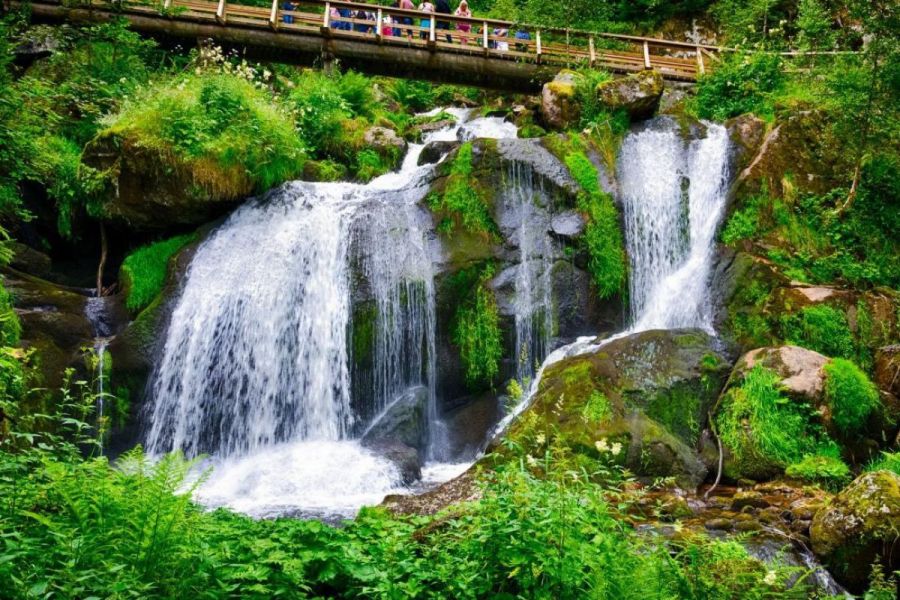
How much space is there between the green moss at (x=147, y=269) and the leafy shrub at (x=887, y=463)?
34.9ft

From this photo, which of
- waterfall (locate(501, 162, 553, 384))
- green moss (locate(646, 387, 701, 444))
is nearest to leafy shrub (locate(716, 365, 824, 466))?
green moss (locate(646, 387, 701, 444))

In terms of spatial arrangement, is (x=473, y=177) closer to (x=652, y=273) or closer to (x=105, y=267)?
(x=652, y=273)

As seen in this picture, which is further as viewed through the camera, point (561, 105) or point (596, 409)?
point (561, 105)

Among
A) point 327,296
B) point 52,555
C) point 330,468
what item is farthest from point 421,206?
point 52,555

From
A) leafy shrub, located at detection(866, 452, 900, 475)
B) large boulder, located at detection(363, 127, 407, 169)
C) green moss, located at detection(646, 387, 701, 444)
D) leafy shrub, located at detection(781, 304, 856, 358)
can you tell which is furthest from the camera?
large boulder, located at detection(363, 127, 407, 169)

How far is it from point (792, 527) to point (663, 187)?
720 centimetres

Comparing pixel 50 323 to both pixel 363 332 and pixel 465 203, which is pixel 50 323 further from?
pixel 465 203

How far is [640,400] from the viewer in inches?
316

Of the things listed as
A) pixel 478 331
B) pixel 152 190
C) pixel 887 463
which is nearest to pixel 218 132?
pixel 152 190

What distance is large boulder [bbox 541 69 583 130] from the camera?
1278cm

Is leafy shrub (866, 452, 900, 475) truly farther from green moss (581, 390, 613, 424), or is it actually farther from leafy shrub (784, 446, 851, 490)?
green moss (581, 390, 613, 424)

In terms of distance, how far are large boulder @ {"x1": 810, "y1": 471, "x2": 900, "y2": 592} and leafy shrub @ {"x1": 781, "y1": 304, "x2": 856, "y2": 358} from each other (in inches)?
156

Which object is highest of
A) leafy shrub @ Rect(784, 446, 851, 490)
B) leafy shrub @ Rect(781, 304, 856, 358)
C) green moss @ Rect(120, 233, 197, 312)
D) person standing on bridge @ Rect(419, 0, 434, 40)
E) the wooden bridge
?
person standing on bridge @ Rect(419, 0, 434, 40)

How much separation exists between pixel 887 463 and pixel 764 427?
1297 mm
